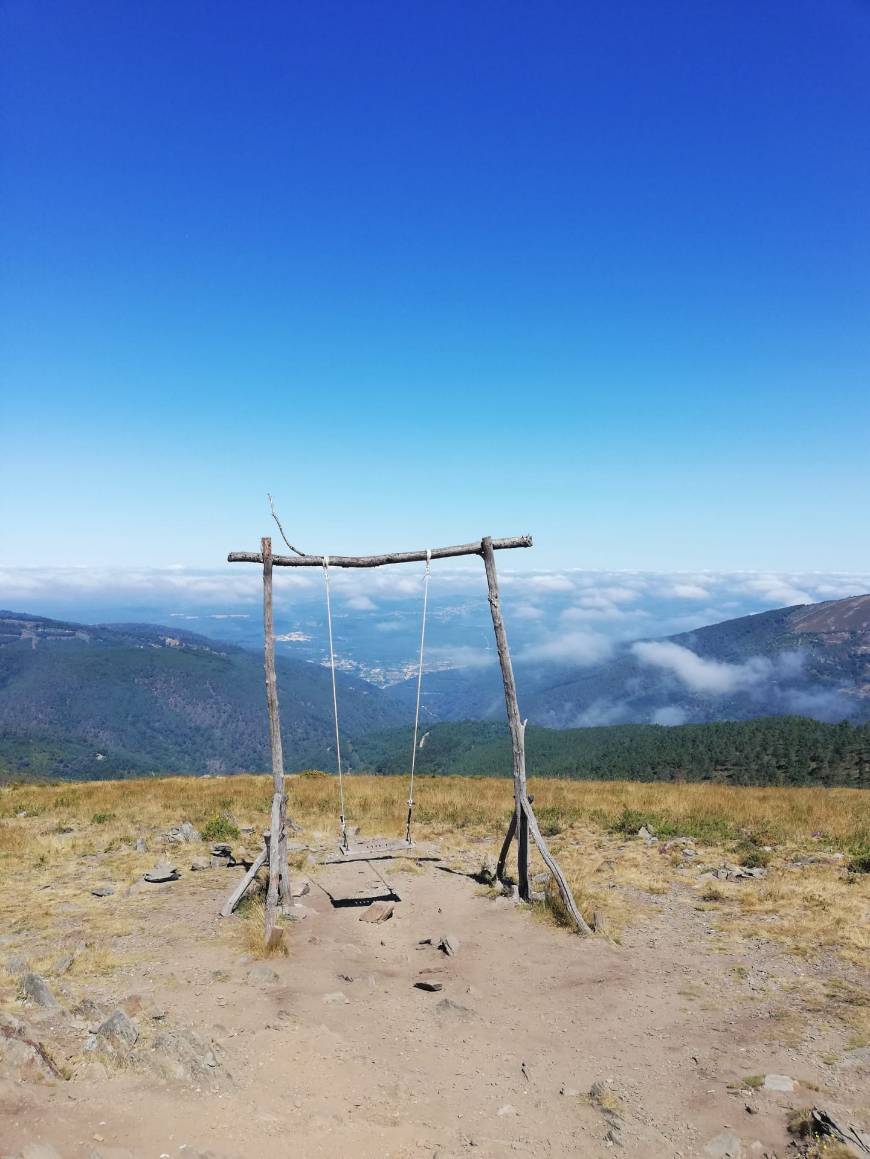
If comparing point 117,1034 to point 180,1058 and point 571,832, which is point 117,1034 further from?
point 571,832

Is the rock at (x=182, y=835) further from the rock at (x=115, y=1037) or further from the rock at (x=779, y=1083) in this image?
the rock at (x=779, y=1083)

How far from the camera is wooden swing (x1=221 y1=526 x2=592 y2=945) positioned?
11008mm

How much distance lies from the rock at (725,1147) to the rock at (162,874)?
37.1 ft

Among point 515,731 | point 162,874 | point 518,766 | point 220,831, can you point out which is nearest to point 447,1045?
point 518,766

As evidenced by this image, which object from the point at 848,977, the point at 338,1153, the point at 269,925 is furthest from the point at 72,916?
the point at 848,977

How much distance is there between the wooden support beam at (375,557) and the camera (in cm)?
1239

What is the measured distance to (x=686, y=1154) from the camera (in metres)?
5.40

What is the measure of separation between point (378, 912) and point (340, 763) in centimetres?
280

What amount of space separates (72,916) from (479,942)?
7.38 m

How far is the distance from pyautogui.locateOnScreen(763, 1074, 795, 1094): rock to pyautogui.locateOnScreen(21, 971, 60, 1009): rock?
7.95 metres

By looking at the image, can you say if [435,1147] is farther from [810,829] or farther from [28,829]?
[28,829]

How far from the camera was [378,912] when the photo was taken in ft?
37.7

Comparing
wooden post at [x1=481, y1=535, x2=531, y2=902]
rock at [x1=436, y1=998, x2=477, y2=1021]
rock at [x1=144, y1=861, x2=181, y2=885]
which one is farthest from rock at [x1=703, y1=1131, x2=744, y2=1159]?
rock at [x1=144, y1=861, x2=181, y2=885]

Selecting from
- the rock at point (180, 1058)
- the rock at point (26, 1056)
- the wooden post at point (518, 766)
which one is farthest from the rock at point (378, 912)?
the rock at point (26, 1056)
